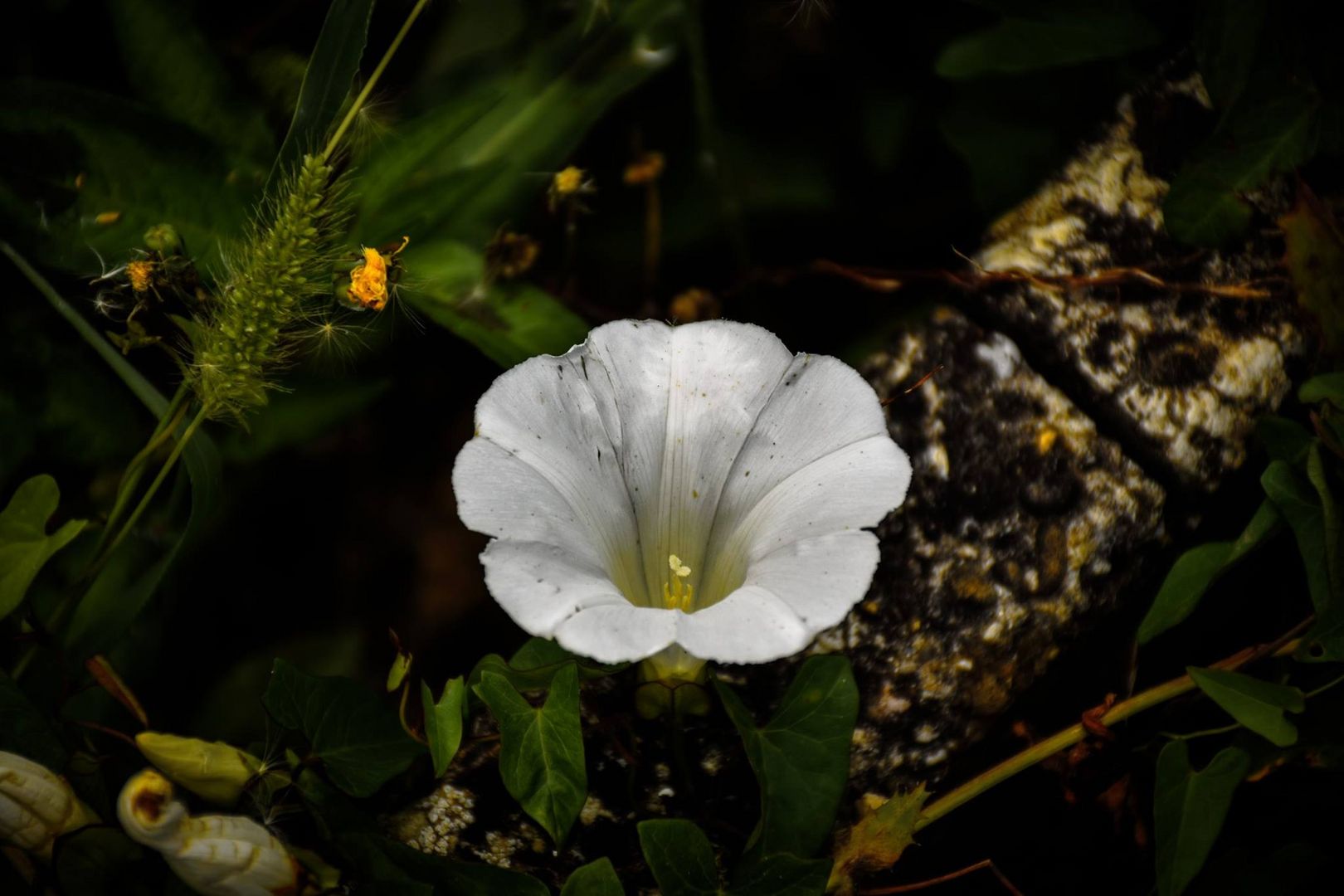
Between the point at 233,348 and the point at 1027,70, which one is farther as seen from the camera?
the point at 1027,70

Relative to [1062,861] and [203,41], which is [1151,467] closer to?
[1062,861]

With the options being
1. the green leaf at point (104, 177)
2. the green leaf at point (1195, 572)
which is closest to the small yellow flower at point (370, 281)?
the green leaf at point (104, 177)

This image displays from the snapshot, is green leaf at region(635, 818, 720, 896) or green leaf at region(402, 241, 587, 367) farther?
green leaf at region(402, 241, 587, 367)

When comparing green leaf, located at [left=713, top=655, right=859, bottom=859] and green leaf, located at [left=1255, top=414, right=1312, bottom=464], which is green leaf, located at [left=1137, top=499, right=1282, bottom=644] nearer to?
green leaf, located at [left=1255, top=414, right=1312, bottom=464]

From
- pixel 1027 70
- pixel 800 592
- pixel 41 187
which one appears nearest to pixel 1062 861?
pixel 800 592

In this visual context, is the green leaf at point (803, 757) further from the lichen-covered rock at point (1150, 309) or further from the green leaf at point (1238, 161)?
the green leaf at point (1238, 161)

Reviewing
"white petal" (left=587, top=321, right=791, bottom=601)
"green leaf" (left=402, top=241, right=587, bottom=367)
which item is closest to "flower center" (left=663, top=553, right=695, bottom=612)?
"white petal" (left=587, top=321, right=791, bottom=601)
